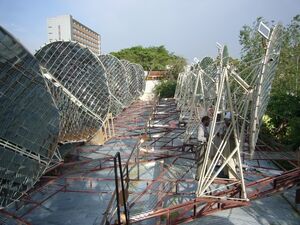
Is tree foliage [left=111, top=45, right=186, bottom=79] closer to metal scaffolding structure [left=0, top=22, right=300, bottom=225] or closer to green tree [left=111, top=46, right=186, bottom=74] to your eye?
green tree [left=111, top=46, right=186, bottom=74]

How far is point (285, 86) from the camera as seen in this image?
2361cm

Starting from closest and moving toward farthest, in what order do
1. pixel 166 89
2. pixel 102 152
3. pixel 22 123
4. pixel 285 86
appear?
pixel 22 123
pixel 102 152
pixel 285 86
pixel 166 89

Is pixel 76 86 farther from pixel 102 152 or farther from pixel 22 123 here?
pixel 22 123

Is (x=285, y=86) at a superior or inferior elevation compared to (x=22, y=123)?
superior

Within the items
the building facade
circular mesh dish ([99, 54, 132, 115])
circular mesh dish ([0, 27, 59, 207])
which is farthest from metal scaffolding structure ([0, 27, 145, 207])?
the building facade

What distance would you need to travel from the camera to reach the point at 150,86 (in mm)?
54438

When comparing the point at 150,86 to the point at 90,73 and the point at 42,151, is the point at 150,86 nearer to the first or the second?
the point at 90,73

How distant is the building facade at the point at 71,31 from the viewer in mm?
70894

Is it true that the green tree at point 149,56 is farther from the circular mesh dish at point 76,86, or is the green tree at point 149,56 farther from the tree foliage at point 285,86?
the circular mesh dish at point 76,86

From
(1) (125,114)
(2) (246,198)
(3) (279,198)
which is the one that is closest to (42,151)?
(2) (246,198)

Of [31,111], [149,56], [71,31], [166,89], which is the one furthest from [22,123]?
[71,31]

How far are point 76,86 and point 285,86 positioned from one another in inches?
587

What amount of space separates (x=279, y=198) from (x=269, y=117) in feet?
29.0

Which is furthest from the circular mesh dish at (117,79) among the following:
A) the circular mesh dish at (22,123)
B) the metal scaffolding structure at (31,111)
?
the circular mesh dish at (22,123)
